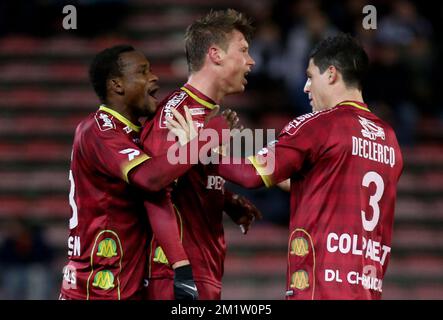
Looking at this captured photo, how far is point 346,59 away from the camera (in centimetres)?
534

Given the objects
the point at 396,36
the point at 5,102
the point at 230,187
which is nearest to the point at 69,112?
the point at 5,102

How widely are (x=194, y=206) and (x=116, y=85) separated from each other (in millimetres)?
883

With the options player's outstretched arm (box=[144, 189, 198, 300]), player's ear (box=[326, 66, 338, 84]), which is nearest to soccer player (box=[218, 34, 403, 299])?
player's ear (box=[326, 66, 338, 84])

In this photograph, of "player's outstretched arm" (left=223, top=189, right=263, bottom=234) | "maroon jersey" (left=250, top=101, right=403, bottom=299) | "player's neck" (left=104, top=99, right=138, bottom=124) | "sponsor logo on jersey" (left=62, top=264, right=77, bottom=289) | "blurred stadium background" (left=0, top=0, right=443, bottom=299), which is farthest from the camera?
"blurred stadium background" (left=0, top=0, right=443, bottom=299)

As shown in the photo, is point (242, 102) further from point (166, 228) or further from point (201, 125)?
point (166, 228)

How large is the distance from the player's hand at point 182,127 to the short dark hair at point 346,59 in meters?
0.85

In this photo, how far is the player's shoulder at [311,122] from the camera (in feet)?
16.9

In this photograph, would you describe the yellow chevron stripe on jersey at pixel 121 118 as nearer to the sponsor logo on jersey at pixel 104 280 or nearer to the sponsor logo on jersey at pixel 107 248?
the sponsor logo on jersey at pixel 107 248

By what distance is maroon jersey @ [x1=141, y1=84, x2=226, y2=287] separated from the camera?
5.39m

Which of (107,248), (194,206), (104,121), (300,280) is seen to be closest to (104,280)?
(107,248)

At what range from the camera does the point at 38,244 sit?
410 inches

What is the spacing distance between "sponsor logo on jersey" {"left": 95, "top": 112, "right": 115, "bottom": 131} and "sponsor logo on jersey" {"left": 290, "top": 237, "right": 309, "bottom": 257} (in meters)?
1.28

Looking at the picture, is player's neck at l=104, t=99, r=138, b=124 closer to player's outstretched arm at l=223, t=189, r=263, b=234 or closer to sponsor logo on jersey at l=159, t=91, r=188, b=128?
sponsor logo on jersey at l=159, t=91, r=188, b=128

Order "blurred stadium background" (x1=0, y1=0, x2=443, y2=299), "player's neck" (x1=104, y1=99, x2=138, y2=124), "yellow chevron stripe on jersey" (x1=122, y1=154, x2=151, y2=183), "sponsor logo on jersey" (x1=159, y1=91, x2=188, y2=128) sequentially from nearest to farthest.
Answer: "yellow chevron stripe on jersey" (x1=122, y1=154, x2=151, y2=183)
"sponsor logo on jersey" (x1=159, y1=91, x2=188, y2=128)
"player's neck" (x1=104, y1=99, x2=138, y2=124)
"blurred stadium background" (x1=0, y1=0, x2=443, y2=299)
